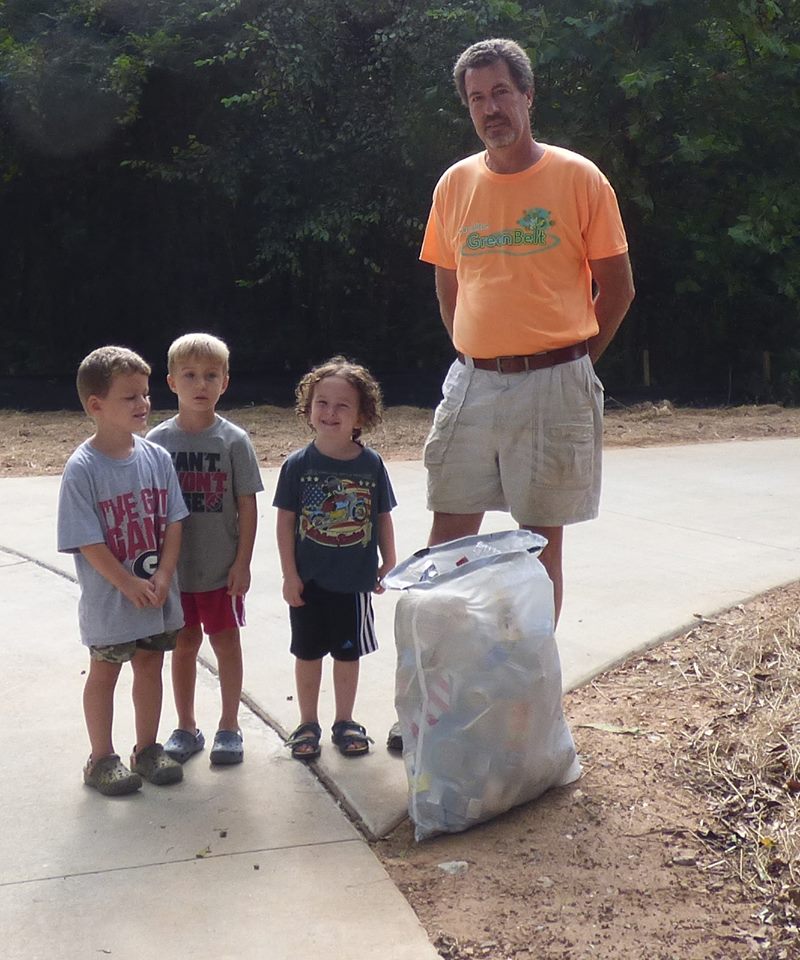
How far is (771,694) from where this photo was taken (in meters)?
3.92

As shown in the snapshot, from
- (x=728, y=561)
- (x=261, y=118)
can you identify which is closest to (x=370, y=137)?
(x=261, y=118)

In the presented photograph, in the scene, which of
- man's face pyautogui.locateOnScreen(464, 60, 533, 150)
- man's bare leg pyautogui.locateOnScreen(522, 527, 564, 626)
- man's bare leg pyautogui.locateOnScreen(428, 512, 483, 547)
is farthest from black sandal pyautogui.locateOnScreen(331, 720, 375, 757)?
man's face pyautogui.locateOnScreen(464, 60, 533, 150)

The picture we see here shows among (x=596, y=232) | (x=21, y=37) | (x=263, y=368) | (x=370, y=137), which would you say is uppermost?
(x=21, y=37)

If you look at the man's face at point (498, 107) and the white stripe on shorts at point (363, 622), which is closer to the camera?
the man's face at point (498, 107)

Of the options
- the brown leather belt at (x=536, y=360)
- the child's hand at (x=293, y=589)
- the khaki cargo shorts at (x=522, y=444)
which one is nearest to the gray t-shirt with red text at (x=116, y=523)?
the child's hand at (x=293, y=589)

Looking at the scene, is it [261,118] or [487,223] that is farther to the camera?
[261,118]

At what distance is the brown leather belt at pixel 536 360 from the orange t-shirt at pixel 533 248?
0.02 metres

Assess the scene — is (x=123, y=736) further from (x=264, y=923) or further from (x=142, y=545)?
(x=264, y=923)

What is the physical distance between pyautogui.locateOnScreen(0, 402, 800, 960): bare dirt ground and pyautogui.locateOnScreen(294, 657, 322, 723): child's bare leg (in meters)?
0.60

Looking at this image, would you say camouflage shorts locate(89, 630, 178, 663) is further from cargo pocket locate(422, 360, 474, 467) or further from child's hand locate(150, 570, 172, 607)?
cargo pocket locate(422, 360, 474, 467)

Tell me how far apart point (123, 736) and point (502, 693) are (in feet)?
4.56

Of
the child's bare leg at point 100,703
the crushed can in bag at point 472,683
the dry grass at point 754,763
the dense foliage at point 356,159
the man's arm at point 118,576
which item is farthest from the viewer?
the dense foliage at point 356,159

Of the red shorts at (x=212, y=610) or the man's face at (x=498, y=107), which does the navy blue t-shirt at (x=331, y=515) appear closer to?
the red shorts at (x=212, y=610)

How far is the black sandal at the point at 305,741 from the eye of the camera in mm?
3621
